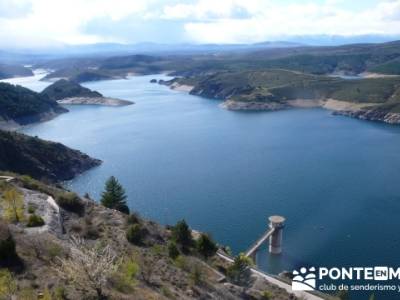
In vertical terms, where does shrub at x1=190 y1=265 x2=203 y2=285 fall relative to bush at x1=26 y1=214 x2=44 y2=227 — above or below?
below

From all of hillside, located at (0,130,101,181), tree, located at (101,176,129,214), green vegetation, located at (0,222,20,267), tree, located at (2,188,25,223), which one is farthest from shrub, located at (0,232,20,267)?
hillside, located at (0,130,101,181)

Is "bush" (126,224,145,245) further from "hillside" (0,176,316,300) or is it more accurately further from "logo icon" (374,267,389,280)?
"logo icon" (374,267,389,280)

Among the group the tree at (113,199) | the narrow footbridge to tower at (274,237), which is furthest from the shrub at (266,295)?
the narrow footbridge to tower at (274,237)

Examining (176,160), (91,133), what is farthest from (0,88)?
(176,160)

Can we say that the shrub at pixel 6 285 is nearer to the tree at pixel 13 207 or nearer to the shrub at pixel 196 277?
the tree at pixel 13 207

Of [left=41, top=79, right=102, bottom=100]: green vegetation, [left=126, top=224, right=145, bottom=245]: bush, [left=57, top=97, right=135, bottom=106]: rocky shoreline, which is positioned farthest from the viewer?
[left=41, top=79, right=102, bottom=100]: green vegetation

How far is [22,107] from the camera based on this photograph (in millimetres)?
114562

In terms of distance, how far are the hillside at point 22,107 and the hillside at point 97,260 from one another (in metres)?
84.8

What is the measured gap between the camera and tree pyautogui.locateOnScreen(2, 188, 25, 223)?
22062 millimetres

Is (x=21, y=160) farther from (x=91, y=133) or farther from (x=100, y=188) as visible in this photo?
(x=91, y=133)

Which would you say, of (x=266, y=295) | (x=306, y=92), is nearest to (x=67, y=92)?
(x=306, y=92)

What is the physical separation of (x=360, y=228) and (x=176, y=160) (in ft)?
119

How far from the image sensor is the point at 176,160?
74.8 meters

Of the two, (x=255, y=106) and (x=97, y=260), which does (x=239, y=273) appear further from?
(x=255, y=106)
